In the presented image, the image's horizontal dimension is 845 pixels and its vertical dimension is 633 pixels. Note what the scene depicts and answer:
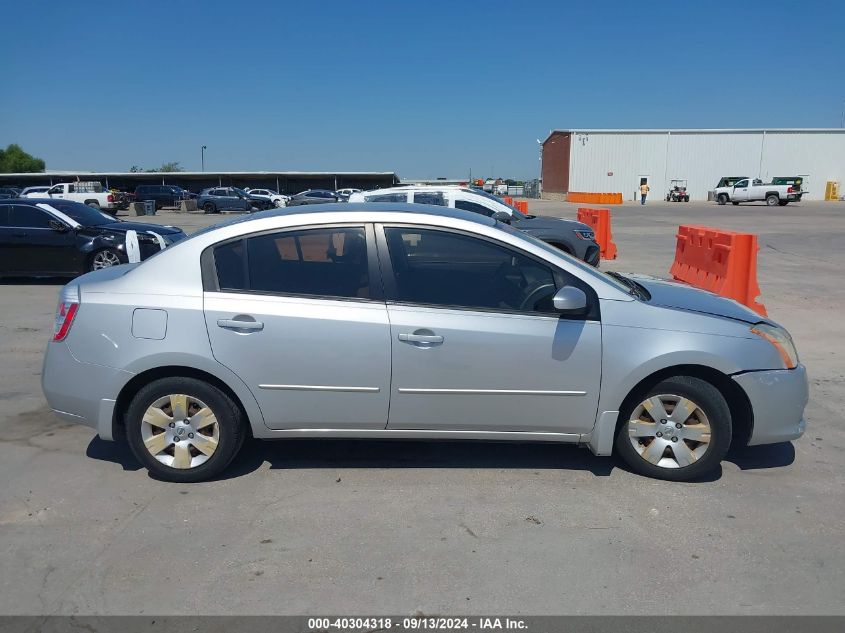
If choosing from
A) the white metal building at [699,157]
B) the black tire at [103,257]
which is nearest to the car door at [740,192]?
the white metal building at [699,157]

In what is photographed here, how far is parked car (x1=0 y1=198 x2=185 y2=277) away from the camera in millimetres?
11992

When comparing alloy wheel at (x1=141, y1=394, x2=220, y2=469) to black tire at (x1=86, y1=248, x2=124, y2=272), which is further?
black tire at (x1=86, y1=248, x2=124, y2=272)

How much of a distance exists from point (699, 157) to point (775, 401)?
6500 cm

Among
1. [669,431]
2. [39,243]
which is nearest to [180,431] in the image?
[669,431]

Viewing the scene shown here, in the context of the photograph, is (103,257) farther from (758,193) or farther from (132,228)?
(758,193)

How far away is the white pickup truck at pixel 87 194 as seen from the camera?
40.1m

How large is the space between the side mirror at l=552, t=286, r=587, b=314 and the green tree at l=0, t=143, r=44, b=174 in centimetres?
12694

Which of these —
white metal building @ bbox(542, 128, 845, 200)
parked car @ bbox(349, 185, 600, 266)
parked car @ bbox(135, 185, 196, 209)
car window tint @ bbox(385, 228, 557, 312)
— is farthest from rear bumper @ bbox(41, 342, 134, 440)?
white metal building @ bbox(542, 128, 845, 200)

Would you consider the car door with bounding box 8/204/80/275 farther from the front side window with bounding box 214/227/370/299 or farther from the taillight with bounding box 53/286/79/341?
the front side window with bounding box 214/227/370/299

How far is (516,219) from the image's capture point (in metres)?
12.4

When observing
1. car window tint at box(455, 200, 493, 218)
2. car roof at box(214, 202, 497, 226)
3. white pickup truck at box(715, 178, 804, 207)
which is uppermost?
white pickup truck at box(715, 178, 804, 207)

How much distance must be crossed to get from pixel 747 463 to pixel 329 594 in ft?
9.82

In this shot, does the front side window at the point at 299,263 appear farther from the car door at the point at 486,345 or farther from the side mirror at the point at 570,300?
the side mirror at the point at 570,300
